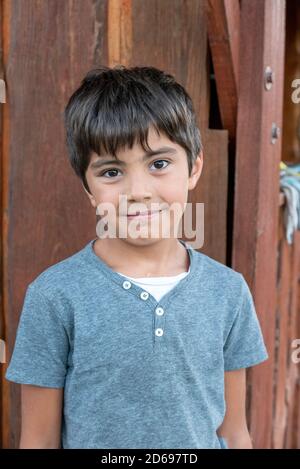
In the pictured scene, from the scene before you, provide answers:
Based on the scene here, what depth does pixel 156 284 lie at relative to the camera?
151cm

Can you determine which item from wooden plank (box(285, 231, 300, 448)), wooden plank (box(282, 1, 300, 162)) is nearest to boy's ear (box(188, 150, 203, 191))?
wooden plank (box(285, 231, 300, 448))

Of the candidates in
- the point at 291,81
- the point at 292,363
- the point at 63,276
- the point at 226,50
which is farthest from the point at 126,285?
the point at 291,81

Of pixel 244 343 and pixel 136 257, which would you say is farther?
pixel 244 343

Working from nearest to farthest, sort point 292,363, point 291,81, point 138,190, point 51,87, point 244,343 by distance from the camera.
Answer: point 138,190 < point 244,343 < point 51,87 < point 292,363 < point 291,81

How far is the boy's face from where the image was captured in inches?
55.0

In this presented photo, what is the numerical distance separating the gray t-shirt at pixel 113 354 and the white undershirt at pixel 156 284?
0.9 inches

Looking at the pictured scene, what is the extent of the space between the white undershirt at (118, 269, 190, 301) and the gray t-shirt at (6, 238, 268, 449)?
2cm

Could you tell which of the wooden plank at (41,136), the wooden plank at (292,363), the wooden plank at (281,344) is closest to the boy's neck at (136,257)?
the wooden plank at (41,136)

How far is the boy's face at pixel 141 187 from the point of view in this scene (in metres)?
1.40

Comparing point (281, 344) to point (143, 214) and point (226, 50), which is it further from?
point (143, 214)

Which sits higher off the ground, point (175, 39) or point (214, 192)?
point (175, 39)

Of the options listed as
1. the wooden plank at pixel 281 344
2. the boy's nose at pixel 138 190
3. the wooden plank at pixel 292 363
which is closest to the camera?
the boy's nose at pixel 138 190

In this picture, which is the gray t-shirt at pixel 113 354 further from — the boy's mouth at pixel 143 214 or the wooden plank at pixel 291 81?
the wooden plank at pixel 291 81

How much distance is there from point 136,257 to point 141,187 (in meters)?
0.23
